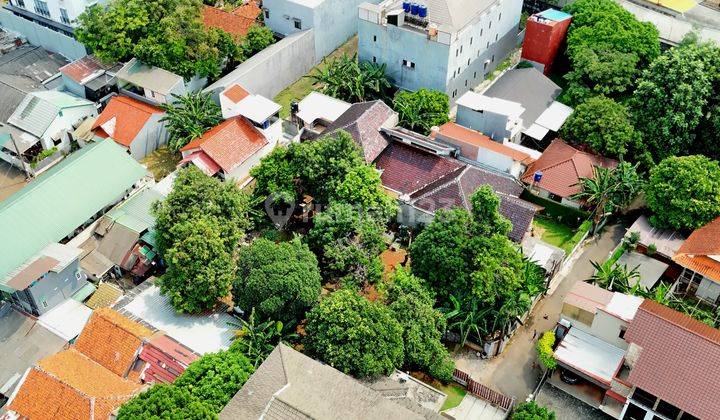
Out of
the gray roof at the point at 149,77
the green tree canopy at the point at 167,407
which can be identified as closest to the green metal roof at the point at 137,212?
the gray roof at the point at 149,77

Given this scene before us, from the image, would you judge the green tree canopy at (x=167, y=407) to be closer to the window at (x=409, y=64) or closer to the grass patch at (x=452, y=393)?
the grass patch at (x=452, y=393)

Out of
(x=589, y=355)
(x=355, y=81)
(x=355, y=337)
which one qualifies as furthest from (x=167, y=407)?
(x=355, y=81)

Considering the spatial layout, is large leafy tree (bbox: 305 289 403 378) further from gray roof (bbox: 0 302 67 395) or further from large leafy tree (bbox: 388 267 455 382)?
gray roof (bbox: 0 302 67 395)

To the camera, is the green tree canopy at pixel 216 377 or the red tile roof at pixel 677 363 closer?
the red tile roof at pixel 677 363

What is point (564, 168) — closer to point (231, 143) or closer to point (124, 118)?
point (231, 143)

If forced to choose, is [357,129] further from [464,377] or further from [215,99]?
[464,377]

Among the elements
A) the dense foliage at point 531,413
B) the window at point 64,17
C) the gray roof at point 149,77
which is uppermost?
the window at point 64,17

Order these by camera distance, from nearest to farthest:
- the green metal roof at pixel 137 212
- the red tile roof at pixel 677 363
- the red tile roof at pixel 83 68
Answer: the red tile roof at pixel 677 363, the green metal roof at pixel 137 212, the red tile roof at pixel 83 68
